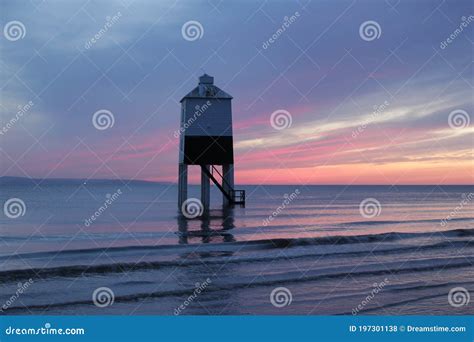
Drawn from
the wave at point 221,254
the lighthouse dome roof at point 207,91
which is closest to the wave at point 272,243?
the wave at point 221,254

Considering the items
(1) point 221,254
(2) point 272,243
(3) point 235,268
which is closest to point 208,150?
(2) point 272,243

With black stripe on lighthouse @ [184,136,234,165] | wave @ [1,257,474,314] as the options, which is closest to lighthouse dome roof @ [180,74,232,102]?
black stripe on lighthouse @ [184,136,234,165]

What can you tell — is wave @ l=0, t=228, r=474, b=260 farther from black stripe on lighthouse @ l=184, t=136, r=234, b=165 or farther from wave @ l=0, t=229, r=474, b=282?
black stripe on lighthouse @ l=184, t=136, r=234, b=165

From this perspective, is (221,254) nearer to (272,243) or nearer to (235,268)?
(235,268)

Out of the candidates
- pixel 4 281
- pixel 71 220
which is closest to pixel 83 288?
pixel 4 281

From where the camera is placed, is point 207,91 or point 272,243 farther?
point 207,91

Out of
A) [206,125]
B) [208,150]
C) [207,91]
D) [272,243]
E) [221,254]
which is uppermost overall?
[207,91]

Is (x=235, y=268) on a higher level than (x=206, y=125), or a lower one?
lower

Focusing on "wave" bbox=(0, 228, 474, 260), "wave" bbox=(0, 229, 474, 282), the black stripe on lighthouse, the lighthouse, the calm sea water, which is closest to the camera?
the calm sea water

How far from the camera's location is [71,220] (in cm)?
3038

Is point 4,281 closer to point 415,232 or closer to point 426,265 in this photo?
point 426,265

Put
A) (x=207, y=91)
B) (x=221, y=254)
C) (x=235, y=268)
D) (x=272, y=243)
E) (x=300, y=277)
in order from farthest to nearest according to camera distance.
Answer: (x=207, y=91) < (x=272, y=243) < (x=221, y=254) < (x=235, y=268) < (x=300, y=277)

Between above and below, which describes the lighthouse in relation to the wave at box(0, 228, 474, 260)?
above

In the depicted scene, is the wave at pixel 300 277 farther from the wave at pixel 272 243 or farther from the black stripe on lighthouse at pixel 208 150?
the black stripe on lighthouse at pixel 208 150
